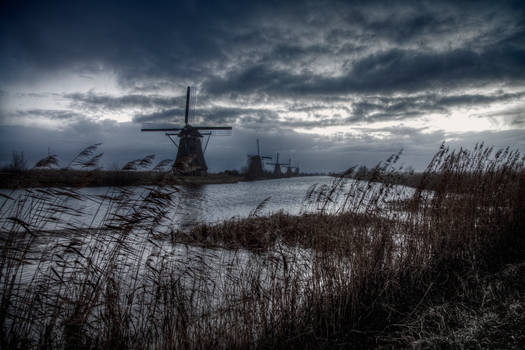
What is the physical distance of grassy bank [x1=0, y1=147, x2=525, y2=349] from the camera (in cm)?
307

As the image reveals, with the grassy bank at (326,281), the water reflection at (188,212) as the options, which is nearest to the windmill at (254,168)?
the water reflection at (188,212)

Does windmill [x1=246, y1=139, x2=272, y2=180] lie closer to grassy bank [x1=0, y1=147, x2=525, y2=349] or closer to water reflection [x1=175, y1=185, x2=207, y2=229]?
water reflection [x1=175, y1=185, x2=207, y2=229]

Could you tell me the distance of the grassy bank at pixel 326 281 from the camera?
3.07 m

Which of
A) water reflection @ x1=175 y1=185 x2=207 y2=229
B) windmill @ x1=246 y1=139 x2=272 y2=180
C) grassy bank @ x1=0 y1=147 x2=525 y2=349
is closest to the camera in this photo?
grassy bank @ x1=0 y1=147 x2=525 y2=349

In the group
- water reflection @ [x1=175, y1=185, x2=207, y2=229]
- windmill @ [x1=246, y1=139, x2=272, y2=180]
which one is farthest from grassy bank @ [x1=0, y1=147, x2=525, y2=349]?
windmill @ [x1=246, y1=139, x2=272, y2=180]

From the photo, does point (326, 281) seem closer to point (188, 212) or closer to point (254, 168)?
point (188, 212)

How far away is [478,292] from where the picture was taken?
12.5ft

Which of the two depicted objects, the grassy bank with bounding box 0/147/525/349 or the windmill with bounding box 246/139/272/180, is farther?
the windmill with bounding box 246/139/272/180

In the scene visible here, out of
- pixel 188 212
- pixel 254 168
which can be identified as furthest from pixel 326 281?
pixel 254 168

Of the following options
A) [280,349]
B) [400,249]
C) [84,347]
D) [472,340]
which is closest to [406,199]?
[400,249]

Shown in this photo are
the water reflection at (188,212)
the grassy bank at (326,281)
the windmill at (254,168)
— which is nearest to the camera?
the grassy bank at (326,281)

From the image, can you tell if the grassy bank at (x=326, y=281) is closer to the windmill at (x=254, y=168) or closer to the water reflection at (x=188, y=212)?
the water reflection at (x=188, y=212)

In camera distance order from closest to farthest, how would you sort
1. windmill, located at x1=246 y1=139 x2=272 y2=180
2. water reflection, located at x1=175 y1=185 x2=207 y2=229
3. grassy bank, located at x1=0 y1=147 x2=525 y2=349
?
grassy bank, located at x1=0 y1=147 x2=525 y2=349 → water reflection, located at x1=175 y1=185 x2=207 y2=229 → windmill, located at x1=246 y1=139 x2=272 y2=180

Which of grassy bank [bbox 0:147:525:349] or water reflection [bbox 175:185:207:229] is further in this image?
water reflection [bbox 175:185:207:229]
